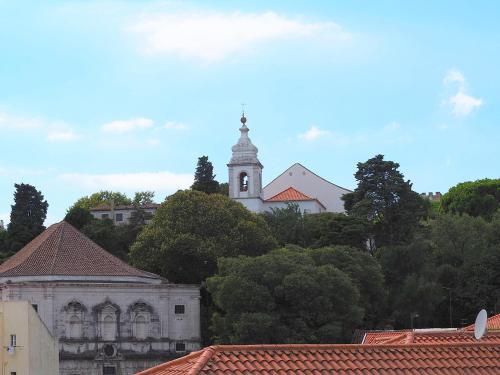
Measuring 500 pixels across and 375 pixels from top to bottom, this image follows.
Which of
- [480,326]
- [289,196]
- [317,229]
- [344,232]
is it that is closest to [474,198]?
[289,196]

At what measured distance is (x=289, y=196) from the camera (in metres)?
114

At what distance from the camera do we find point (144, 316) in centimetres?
7675

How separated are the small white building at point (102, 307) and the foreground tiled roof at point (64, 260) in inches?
2.7

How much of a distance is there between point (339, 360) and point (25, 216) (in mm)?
82157

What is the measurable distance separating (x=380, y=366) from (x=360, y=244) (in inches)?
2585

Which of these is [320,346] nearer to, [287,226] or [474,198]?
[287,226]

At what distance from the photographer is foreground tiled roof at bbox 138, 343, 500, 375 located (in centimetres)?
1636

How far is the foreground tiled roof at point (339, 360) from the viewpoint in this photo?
16.4m

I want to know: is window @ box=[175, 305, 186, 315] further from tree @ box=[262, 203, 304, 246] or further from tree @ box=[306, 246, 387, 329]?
tree @ box=[262, 203, 304, 246]

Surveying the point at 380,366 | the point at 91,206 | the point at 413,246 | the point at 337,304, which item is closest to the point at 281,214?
the point at 413,246

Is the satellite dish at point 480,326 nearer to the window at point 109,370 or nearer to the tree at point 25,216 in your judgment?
the window at point 109,370

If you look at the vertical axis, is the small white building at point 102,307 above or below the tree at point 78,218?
below

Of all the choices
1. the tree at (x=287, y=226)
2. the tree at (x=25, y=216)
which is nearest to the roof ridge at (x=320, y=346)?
the tree at (x=287, y=226)

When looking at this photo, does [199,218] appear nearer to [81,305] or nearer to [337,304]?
[81,305]
